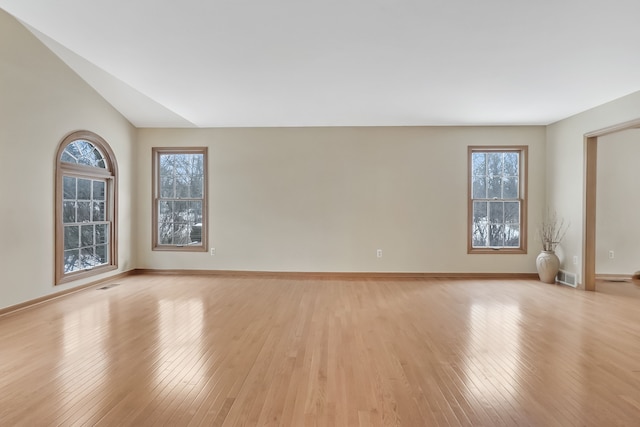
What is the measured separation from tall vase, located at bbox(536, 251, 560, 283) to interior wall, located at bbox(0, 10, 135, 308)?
7.12 m

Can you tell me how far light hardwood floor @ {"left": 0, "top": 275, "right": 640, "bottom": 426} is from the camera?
1.90 meters

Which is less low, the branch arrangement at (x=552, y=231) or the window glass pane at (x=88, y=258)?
the branch arrangement at (x=552, y=231)

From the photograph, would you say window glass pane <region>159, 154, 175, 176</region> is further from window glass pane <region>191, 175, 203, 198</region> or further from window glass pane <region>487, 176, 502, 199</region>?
window glass pane <region>487, 176, 502, 199</region>

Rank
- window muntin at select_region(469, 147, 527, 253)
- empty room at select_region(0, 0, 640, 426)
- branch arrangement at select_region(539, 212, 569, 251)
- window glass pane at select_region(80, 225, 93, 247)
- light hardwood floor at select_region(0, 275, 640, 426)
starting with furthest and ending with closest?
window muntin at select_region(469, 147, 527, 253), branch arrangement at select_region(539, 212, 569, 251), window glass pane at select_region(80, 225, 93, 247), empty room at select_region(0, 0, 640, 426), light hardwood floor at select_region(0, 275, 640, 426)

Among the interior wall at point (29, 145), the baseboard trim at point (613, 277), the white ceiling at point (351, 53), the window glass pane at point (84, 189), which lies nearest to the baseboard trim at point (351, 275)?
the baseboard trim at point (613, 277)

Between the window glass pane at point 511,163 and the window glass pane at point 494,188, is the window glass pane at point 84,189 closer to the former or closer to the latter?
the window glass pane at point 494,188

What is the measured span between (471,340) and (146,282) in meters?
4.77

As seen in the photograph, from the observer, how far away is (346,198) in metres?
5.79

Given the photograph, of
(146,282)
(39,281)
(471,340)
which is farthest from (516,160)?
(39,281)

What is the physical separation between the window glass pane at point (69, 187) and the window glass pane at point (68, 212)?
0.33ft

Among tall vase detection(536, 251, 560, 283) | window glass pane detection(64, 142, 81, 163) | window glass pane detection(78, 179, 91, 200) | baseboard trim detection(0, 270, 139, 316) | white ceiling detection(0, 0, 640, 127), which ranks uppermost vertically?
white ceiling detection(0, 0, 640, 127)

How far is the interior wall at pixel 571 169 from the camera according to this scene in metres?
4.65

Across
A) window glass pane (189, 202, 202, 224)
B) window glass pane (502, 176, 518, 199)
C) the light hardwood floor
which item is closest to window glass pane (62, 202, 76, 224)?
the light hardwood floor

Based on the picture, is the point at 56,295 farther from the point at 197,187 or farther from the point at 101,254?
the point at 197,187
